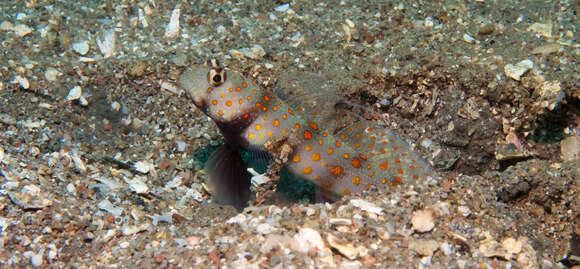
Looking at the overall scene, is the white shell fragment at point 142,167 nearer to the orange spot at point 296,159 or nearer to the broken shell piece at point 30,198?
the broken shell piece at point 30,198

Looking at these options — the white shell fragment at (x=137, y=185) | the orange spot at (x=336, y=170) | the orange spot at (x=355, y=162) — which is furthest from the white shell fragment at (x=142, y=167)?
the orange spot at (x=355, y=162)

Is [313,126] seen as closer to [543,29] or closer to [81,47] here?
[81,47]

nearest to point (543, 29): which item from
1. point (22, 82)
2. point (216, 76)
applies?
point (216, 76)

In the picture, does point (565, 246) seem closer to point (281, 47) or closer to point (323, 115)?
point (323, 115)

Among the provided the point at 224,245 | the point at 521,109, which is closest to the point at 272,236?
the point at 224,245

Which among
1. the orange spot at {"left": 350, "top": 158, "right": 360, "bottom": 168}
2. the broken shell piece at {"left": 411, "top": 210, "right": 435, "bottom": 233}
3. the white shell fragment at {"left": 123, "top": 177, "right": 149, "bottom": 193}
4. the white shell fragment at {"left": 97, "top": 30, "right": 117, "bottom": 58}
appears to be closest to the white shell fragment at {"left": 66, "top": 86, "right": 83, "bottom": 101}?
the white shell fragment at {"left": 97, "top": 30, "right": 117, "bottom": 58}

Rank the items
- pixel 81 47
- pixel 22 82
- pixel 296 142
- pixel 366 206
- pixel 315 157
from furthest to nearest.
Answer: pixel 81 47 → pixel 22 82 → pixel 315 157 → pixel 296 142 → pixel 366 206
